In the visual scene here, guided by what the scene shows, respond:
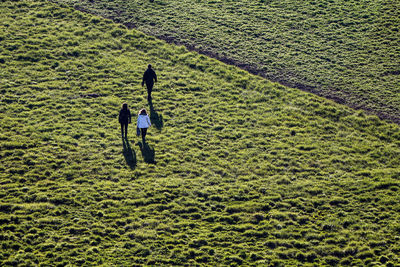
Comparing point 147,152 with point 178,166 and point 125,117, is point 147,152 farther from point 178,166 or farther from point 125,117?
point 125,117

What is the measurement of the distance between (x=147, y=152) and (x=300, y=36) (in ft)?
71.9

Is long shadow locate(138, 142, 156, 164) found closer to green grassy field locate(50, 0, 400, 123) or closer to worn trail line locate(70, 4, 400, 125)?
worn trail line locate(70, 4, 400, 125)

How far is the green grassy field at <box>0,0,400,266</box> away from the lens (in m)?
21.0

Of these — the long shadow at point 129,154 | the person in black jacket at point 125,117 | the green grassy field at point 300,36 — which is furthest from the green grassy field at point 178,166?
the green grassy field at point 300,36

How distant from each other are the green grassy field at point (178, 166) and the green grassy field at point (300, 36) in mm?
2195

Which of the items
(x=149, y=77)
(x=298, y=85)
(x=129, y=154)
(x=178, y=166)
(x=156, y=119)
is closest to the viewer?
(x=178, y=166)

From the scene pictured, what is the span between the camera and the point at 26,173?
969 inches

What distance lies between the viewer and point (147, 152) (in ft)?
88.6

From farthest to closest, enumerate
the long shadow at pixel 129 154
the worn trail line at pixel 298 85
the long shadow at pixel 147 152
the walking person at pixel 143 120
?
the worn trail line at pixel 298 85 < the walking person at pixel 143 120 < the long shadow at pixel 147 152 < the long shadow at pixel 129 154

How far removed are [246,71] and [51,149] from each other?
685 inches

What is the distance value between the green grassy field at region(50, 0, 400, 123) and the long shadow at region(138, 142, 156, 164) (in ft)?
44.7

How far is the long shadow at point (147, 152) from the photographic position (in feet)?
86.8

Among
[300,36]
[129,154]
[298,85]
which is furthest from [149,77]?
[300,36]

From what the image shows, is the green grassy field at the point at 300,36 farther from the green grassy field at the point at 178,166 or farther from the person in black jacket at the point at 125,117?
the person in black jacket at the point at 125,117
